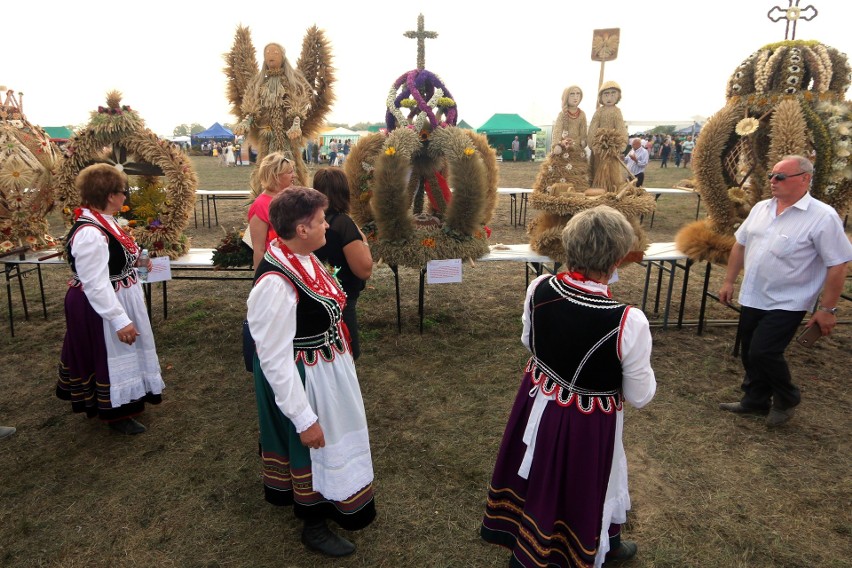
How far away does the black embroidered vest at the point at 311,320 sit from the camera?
1.95 meters

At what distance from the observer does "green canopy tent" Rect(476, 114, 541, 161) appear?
97.9 ft

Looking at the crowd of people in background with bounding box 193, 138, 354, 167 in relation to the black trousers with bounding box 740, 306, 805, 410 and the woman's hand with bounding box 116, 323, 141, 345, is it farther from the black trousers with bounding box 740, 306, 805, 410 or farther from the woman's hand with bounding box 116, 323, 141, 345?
the black trousers with bounding box 740, 306, 805, 410

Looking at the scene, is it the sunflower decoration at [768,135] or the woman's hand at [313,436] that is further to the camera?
the sunflower decoration at [768,135]

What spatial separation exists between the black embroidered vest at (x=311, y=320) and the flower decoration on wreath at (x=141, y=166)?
11.6 ft

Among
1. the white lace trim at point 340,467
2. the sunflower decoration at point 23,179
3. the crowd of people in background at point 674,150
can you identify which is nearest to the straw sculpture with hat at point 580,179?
the white lace trim at point 340,467

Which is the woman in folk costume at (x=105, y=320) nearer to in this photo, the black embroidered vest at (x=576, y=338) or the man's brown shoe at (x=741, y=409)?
the black embroidered vest at (x=576, y=338)

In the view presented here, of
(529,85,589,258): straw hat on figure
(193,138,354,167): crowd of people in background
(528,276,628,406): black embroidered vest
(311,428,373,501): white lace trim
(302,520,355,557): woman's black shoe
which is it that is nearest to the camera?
(528,276,628,406): black embroidered vest

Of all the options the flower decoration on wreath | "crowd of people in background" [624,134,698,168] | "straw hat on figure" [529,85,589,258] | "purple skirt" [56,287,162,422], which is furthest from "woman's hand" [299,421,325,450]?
"crowd of people in background" [624,134,698,168]

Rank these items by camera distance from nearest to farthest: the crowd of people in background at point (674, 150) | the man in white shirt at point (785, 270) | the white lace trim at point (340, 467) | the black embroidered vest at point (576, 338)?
the black embroidered vest at point (576, 338) < the white lace trim at point (340, 467) < the man in white shirt at point (785, 270) < the crowd of people in background at point (674, 150)

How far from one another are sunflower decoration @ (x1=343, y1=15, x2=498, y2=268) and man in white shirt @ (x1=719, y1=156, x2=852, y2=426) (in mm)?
2140

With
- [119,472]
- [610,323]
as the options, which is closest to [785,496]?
[610,323]

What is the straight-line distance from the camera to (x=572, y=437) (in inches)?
75.1

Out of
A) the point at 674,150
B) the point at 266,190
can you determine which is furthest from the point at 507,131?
the point at 266,190

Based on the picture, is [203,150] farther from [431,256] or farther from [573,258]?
[573,258]
